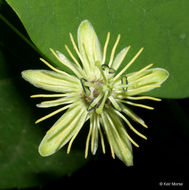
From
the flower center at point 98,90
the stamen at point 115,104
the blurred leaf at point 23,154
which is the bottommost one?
the blurred leaf at point 23,154

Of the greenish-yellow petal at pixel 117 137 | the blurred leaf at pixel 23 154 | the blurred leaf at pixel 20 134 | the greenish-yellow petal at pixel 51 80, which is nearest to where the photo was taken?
the greenish-yellow petal at pixel 51 80

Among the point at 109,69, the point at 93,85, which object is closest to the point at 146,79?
the point at 109,69

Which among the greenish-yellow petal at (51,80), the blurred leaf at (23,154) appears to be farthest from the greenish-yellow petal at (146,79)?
the blurred leaf at (23,154)

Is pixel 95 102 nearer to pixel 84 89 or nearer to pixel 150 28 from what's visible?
pixel 84 89

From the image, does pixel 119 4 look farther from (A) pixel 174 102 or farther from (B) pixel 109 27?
(A) pixel 174 102

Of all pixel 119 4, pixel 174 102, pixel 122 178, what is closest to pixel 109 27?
pixel 119 4

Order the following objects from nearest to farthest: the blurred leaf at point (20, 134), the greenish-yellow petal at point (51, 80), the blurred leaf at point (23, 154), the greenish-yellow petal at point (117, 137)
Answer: the greenish-yellow petal at point (51, 80), the greenish-yellow petal at point (117, 137), the blurred leaf at point (20, 134), the blurred leaf at point (23, 154)

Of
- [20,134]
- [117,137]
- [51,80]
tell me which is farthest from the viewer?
[20,134]

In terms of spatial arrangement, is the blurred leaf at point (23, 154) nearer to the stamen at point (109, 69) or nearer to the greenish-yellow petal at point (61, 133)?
the greenish-yellow petal at point (61, 133)

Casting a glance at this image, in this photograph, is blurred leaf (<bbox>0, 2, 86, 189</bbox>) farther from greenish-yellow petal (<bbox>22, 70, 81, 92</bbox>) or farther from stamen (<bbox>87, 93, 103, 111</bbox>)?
stamen (<bbox>87, 93, 103, 111</bbox>)

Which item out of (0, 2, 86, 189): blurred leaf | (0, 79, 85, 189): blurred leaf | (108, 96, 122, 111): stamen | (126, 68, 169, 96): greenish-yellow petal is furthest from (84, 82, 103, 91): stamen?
(0, 79, 85, 189): blurred leaf
